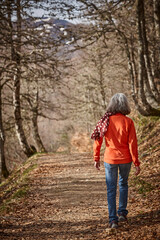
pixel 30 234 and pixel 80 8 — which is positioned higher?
pixel 80 8

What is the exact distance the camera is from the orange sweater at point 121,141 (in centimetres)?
423

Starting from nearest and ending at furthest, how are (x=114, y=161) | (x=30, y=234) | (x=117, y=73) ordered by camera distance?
(x=114, y=161), (x=30, y=234), (x=117, y=73)

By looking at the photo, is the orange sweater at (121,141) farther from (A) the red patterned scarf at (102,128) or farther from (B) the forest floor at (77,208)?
(B) the forest floor at (77,208)

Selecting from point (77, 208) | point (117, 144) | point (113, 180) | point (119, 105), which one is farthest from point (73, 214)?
point (119, 105)

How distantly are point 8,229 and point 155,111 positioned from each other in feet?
29.3

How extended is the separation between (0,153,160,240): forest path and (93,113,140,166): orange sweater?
3.67 feet

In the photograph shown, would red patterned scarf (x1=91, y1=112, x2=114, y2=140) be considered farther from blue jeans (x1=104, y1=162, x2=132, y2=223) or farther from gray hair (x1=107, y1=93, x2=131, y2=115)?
blue jeans (x1=104, y1=162, x2=132, y2=223)

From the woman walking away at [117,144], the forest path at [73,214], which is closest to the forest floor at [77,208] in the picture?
the forest path at [73,214]

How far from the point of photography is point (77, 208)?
5914 millimetres

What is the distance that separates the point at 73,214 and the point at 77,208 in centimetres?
40

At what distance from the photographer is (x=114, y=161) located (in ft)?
13.9

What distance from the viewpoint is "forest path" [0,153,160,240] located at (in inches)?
170

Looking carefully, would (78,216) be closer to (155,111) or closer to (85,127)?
(155,111)

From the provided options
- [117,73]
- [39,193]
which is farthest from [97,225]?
[117,73]
